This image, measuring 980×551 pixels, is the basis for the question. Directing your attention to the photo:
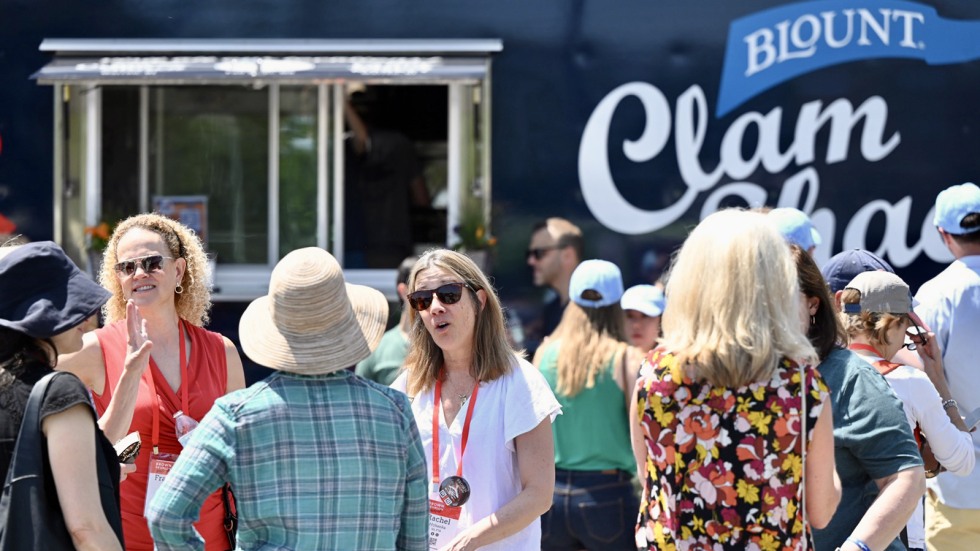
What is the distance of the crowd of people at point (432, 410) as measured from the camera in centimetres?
251

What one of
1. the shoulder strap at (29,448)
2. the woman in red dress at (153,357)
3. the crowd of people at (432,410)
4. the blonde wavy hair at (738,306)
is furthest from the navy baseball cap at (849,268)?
the shoulder strap at (29,448)

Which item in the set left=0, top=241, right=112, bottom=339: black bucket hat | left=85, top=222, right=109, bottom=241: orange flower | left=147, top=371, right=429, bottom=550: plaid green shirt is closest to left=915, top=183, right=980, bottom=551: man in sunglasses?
left=147, top=371, right=429, bottom=550: plaid green shirt

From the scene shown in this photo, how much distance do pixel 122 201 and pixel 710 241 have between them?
436 centimetres

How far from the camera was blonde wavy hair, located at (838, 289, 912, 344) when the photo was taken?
3.38 metres

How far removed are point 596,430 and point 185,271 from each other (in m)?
1.87

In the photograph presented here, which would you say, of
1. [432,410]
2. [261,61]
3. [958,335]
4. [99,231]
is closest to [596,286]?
[958,335]

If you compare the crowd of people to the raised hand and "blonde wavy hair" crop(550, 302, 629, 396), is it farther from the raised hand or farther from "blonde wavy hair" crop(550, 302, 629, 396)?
"blonde wavy hair" crop(550, 302, 629, 396)

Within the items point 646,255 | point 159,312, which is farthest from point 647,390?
point 646,255

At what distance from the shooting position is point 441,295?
3.33m

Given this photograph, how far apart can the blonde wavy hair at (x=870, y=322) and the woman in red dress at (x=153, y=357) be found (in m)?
1.84

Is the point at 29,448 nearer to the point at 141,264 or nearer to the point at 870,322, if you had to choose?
the point at 141,264

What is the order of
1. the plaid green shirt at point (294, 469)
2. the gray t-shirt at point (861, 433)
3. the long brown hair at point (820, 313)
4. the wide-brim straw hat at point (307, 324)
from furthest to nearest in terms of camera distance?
the long brown hair at point (820, 313) < the gray t-shirt at point (861, 433) < the wide-brim straw hat at point (307, 324) < the plaid green shirt at point (294, 469)

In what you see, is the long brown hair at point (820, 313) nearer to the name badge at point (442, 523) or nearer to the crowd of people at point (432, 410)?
the crowd of people at point (432, 410)

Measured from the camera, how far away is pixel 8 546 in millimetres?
2486
